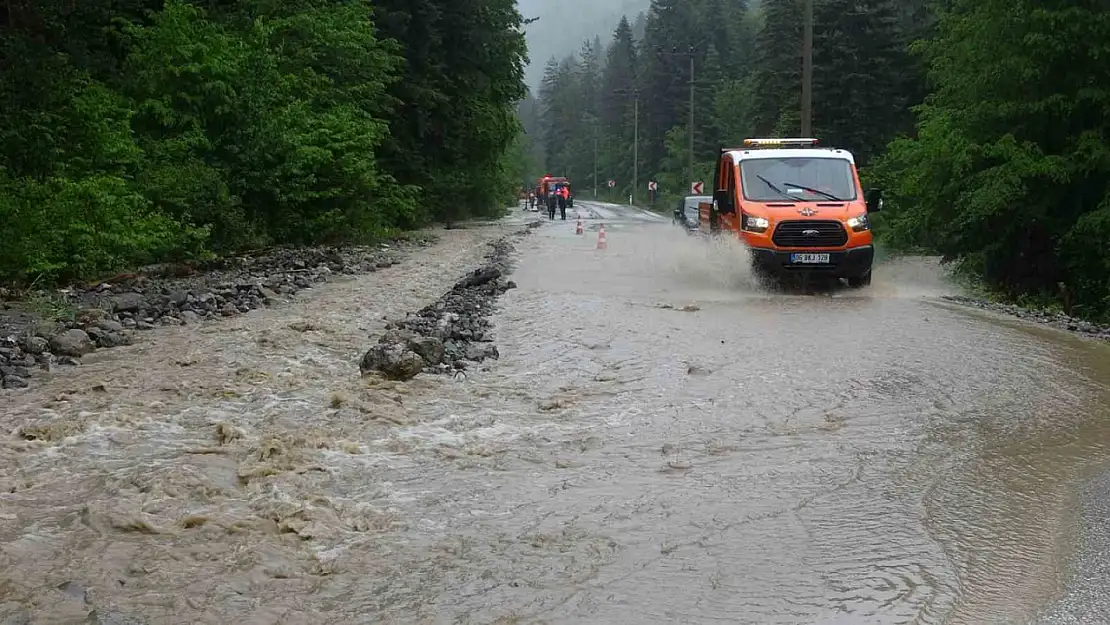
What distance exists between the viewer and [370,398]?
8.06 meters

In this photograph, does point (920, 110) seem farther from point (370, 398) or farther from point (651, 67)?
point (651, 67)

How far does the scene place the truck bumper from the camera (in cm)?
1488

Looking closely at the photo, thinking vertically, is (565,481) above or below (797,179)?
below

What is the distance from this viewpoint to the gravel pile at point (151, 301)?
32.6ft

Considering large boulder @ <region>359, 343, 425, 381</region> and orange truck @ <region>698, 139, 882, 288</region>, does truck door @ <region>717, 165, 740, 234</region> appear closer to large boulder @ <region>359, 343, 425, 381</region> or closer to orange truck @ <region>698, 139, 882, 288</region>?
orange truck @ <region>698, 139, 882, 288</region>

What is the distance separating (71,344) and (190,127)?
478 inches

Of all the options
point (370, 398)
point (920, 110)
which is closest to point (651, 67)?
point (920, 110)

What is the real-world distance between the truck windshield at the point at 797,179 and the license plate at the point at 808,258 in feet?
3.85

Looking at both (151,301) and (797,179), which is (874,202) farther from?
(151,301)

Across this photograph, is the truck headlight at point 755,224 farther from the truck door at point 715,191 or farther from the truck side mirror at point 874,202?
the truck side mirror at point 874,202

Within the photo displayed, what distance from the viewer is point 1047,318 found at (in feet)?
44.5

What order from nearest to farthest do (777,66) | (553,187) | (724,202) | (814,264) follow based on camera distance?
(814,264) < (724,202) < (553,187) < (777,66)

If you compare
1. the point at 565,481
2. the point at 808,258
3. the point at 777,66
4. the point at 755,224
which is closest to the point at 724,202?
the point at 755,224

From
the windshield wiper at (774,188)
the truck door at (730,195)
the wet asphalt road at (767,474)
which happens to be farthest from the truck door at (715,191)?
the wet asphalt road at (767,474)
